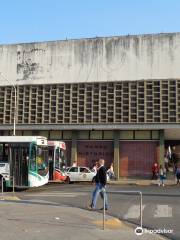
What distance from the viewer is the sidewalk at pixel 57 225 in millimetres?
11871

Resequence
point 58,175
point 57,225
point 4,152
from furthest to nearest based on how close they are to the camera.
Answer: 1. point 58,175
2. point 4,152
3. point 57,225

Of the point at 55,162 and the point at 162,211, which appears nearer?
the point at 162,211

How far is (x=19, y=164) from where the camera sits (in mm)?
27047

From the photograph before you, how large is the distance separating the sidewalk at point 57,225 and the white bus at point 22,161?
891 cm

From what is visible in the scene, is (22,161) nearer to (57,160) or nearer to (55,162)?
(55,162)

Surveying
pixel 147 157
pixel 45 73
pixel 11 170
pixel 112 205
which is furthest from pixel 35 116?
pixel 112 205

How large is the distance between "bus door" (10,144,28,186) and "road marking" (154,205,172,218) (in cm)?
990

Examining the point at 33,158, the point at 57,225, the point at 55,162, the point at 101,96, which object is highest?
the point at 101,96

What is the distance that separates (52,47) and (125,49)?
7.01 metres

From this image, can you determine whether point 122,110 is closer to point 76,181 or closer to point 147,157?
point 147,157

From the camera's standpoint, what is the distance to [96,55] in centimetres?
4591

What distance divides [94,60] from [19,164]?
20.8 m

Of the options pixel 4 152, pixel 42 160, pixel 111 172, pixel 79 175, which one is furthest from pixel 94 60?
pixel 4 152

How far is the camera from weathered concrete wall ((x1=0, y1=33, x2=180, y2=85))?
44188mm
